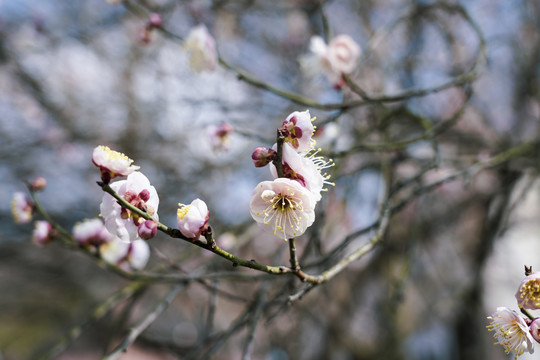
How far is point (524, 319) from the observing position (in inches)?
34.1

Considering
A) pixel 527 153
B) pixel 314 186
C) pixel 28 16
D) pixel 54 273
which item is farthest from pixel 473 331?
pixel 28 16

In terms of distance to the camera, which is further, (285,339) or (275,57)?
(275,57)

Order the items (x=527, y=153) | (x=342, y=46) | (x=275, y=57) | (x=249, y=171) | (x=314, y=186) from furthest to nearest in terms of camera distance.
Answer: (x=275, y=57), (x=249, y=171), (x=527, y=153), (x=342, y=46), (x=314, y=186)

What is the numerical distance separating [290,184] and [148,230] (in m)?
0.29

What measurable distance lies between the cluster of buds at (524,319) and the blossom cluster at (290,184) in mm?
466

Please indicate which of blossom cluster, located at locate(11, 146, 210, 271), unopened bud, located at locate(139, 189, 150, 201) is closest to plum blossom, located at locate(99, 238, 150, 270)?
blossom cluster, located at locate(11, 146, 210, 271)

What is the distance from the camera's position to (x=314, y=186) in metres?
0.86

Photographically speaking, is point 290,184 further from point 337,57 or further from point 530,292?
point 337,57

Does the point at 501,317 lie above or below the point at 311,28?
below

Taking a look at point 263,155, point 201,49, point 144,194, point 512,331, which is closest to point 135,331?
point 144,194

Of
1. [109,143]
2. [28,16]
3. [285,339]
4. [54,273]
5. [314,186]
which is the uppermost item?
[28,16]

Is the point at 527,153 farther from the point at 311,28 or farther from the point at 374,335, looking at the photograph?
the point at 374,335

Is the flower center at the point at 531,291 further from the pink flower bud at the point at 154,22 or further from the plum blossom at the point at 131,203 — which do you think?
the pink flower bud at the point at 154,22

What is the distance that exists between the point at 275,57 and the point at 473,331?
3.15 metres
